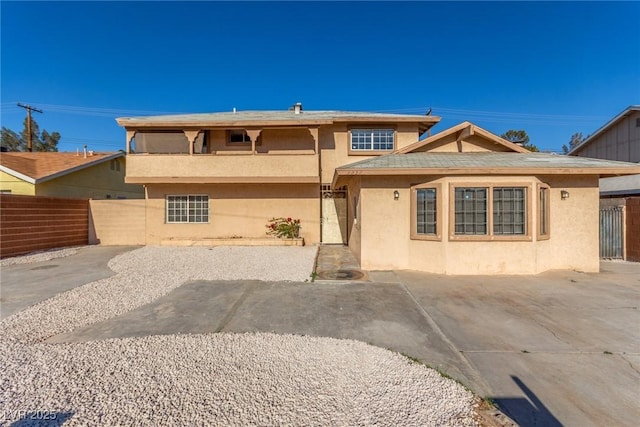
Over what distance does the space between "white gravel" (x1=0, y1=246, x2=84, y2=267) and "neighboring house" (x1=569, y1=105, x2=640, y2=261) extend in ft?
64.6

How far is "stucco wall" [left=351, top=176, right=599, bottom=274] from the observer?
784cm

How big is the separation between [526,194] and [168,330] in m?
8.98

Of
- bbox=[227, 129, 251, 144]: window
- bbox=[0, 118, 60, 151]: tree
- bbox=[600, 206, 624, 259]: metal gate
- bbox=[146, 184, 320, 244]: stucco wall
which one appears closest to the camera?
bbox=[600, 206, 624, 259]: metal gate

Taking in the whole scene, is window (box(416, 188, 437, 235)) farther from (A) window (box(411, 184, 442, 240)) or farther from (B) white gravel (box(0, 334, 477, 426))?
(B) white gravel (box(0, 334, 477, 426))

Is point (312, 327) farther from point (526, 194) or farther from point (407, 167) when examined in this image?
point (526, 194)

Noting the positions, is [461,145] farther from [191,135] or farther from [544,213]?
[191,135]

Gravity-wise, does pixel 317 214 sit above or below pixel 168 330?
above

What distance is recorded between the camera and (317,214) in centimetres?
1387

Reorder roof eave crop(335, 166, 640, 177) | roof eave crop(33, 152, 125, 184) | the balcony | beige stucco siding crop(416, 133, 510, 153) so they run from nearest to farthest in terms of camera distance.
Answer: roof eave crop(335, 166, 640, 177) → beige stucco siding crop(416, 133, 510, 153) → the balcony → roof eave crop(33, 152, 125, 184)

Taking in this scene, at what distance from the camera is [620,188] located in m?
13.8

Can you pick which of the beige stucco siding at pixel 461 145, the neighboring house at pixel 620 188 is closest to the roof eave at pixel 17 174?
the beige stucco siding at pixel 461 145

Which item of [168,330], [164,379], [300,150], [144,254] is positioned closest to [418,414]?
[164,379]

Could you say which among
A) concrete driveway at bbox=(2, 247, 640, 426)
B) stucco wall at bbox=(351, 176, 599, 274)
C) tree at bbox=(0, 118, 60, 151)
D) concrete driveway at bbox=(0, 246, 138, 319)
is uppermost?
tree at bbox=(0, 118, 60, 151)

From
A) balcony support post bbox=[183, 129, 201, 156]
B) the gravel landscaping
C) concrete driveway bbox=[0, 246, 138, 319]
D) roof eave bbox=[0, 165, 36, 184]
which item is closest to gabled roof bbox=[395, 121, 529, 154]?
the gravel landscaping
